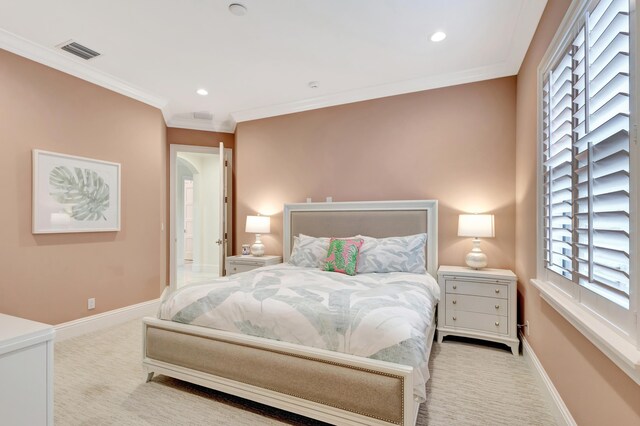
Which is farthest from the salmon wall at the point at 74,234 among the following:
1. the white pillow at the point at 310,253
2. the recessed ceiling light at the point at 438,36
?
the recessed ceiling light at the point at 438,36

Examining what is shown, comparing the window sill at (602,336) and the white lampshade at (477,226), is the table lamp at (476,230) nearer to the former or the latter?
the white lampshade at (477,226)

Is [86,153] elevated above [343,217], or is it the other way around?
[86,153]

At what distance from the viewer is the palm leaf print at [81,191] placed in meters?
3.19

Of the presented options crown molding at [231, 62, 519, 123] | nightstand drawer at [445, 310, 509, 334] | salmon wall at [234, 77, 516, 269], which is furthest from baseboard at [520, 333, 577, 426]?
crown molding at [231, 62, 519, 123]

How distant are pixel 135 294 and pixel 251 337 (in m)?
2.74

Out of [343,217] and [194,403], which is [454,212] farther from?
[194,403]

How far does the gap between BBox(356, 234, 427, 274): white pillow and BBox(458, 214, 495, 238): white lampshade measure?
0.41 meters

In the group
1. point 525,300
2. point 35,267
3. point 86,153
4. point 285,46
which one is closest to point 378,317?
point 525,300

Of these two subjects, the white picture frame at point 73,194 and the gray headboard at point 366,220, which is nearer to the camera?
the white picture frame at point 73,194

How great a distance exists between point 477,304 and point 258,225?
9.30 ft

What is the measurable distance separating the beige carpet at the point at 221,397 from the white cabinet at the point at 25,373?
0.78 metres

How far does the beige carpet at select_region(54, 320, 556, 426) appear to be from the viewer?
196 centimetres

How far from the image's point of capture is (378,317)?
1.82m

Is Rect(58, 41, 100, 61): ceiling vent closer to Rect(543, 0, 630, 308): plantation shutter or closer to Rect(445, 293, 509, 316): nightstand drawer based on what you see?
Rect(543, 0, 630, 308): plantation shutter
